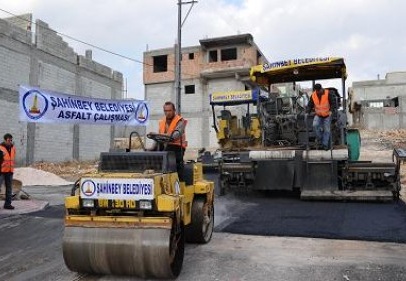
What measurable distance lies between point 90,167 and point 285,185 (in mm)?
15051

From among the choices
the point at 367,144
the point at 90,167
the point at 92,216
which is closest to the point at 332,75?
the point at 92,216

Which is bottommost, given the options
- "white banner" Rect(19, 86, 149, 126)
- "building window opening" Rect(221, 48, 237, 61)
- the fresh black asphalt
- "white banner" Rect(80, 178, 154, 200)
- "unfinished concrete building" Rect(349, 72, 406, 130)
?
the fresh black asphalt

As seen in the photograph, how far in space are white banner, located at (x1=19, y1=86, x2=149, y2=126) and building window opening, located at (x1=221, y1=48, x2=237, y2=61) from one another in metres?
21.7

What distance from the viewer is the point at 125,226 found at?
178 inches

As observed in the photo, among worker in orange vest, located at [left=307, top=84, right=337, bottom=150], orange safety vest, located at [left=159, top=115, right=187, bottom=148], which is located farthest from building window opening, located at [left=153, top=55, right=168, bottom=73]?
orange safety vest, located at [left=159, top=115, right=187, bottom=148]

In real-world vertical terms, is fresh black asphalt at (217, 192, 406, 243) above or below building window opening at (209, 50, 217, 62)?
below

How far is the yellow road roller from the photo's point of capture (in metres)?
4.45

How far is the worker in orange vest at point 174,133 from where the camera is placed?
218 inches

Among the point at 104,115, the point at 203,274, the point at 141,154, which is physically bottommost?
the point at 203,274

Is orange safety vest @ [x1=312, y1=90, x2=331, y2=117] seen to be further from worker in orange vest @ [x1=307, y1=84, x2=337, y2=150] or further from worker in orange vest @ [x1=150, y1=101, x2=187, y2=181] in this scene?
worker in orange vest @ [x1=150, y1=101, x2=187, y2=181]

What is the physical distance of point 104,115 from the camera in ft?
49.7

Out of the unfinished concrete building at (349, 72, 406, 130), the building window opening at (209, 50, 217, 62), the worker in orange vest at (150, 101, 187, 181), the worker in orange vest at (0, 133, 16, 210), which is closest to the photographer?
the worker in orange vest at (150, 101, 187, 181)

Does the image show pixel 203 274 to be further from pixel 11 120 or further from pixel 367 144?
pixel 367 144

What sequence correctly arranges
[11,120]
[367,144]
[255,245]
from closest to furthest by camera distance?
[255,245] → [11,120] → [367,144]
